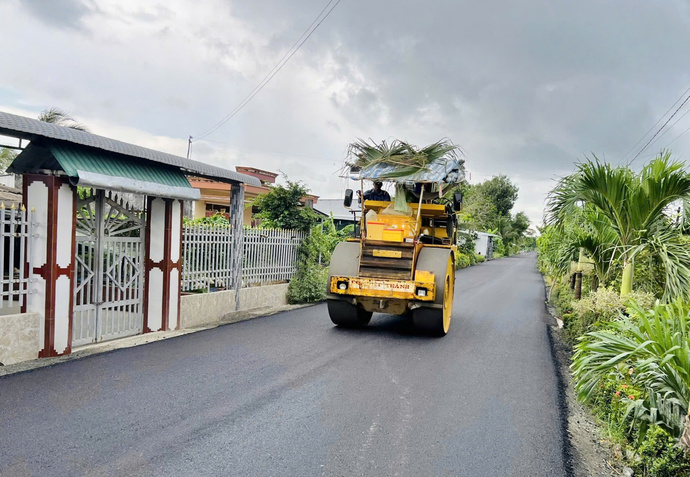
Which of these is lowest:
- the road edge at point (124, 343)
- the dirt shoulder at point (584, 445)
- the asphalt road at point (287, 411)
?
the dirt shoulder at point (584, 445)

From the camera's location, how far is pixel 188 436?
14.1 feet

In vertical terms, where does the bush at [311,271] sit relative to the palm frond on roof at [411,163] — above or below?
below

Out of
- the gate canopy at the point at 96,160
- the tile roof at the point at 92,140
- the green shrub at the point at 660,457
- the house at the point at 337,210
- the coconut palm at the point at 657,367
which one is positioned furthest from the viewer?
the house at the point at 337,210

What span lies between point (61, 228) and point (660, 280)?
28.3 feet

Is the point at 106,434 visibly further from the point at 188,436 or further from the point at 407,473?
the point at 407,473

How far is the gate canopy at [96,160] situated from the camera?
6371 millimetres

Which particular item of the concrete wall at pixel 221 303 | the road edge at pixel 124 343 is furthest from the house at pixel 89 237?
the concrete wall at pixel 221 303

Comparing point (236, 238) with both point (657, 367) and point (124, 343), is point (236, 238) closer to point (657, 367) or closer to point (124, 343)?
point (124, 343)

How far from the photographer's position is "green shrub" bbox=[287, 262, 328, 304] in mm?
12875

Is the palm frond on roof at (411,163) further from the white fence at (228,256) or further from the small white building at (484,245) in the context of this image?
the small white building at (484,245)

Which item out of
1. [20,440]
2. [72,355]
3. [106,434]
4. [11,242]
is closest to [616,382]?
[106,434]

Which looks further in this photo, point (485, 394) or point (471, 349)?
point (471, 349)

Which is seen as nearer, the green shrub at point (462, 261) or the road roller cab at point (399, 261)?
the road roller cab at point (399, 261)

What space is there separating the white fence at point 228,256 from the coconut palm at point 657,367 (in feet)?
23.3
